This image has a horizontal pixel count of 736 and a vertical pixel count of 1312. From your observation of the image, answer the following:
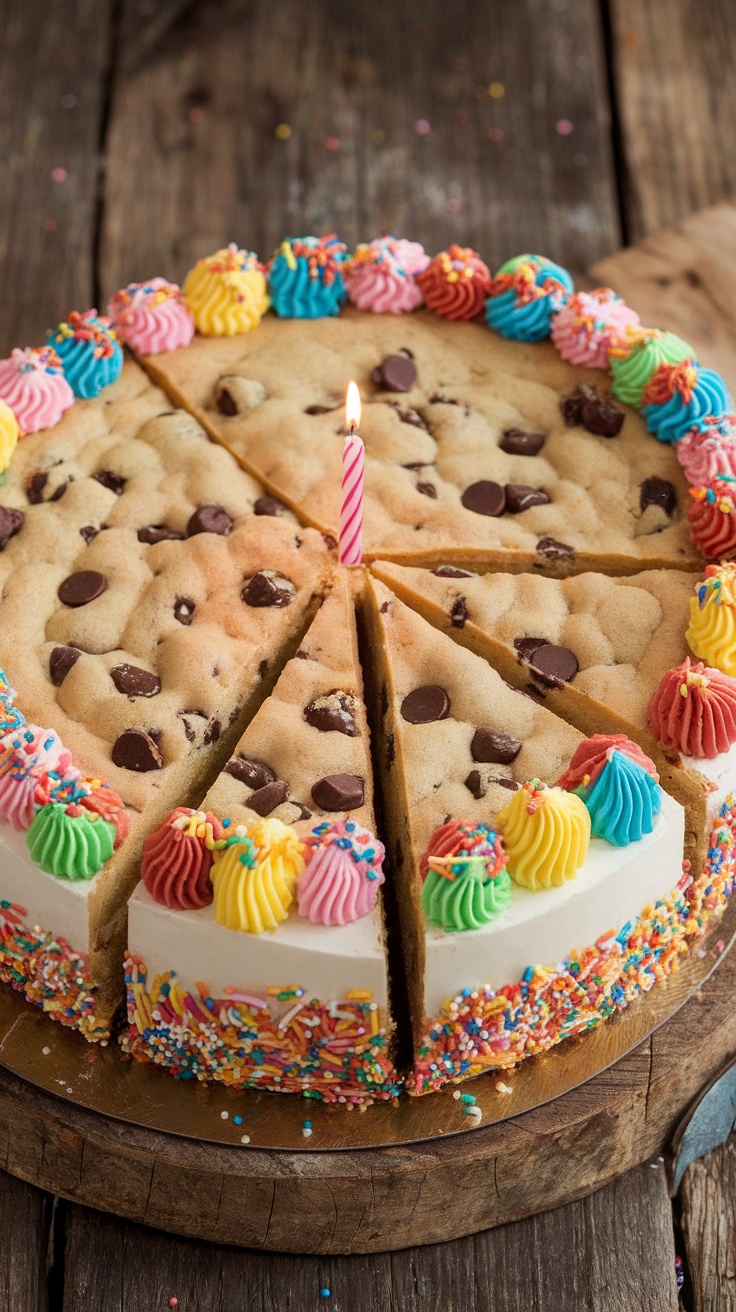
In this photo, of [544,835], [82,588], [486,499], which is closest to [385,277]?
[486,499]

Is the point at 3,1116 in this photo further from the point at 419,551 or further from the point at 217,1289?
the point at 419,551

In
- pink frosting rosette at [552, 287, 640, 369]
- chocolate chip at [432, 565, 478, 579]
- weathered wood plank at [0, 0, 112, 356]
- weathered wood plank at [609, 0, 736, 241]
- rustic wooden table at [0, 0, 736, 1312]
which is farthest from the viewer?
weathered wood plank at [609, 0, 736, 241]

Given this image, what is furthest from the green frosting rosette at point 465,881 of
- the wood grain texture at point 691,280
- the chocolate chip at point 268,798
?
the wood grain texture at point 691,280

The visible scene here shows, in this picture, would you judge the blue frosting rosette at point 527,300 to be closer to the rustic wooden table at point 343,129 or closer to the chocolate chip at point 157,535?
the rustic wooden table at point 343,129

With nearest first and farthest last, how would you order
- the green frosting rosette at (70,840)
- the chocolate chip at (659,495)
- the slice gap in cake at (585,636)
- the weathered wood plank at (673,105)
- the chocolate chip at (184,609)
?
the green frosting rosette at (70,840) < the slice gap in cake at (585,636) < the chocolate chip at (184,609) < the chocolate chip at (659,495) < the weathered wood plank at (673,105)

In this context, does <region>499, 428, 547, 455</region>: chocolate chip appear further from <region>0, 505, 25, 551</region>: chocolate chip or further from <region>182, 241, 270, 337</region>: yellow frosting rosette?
<region>0, 505, 25, 551</region>: chocolate chip

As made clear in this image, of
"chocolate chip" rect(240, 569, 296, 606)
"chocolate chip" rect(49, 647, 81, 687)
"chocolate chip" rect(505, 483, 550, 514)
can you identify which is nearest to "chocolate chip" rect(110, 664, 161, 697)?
"chocolate chip" rect(49, 647, 81, 687)

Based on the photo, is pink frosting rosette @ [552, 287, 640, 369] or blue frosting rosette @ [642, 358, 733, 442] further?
pink frosting rosette @ [552, 287, 640, 369]
